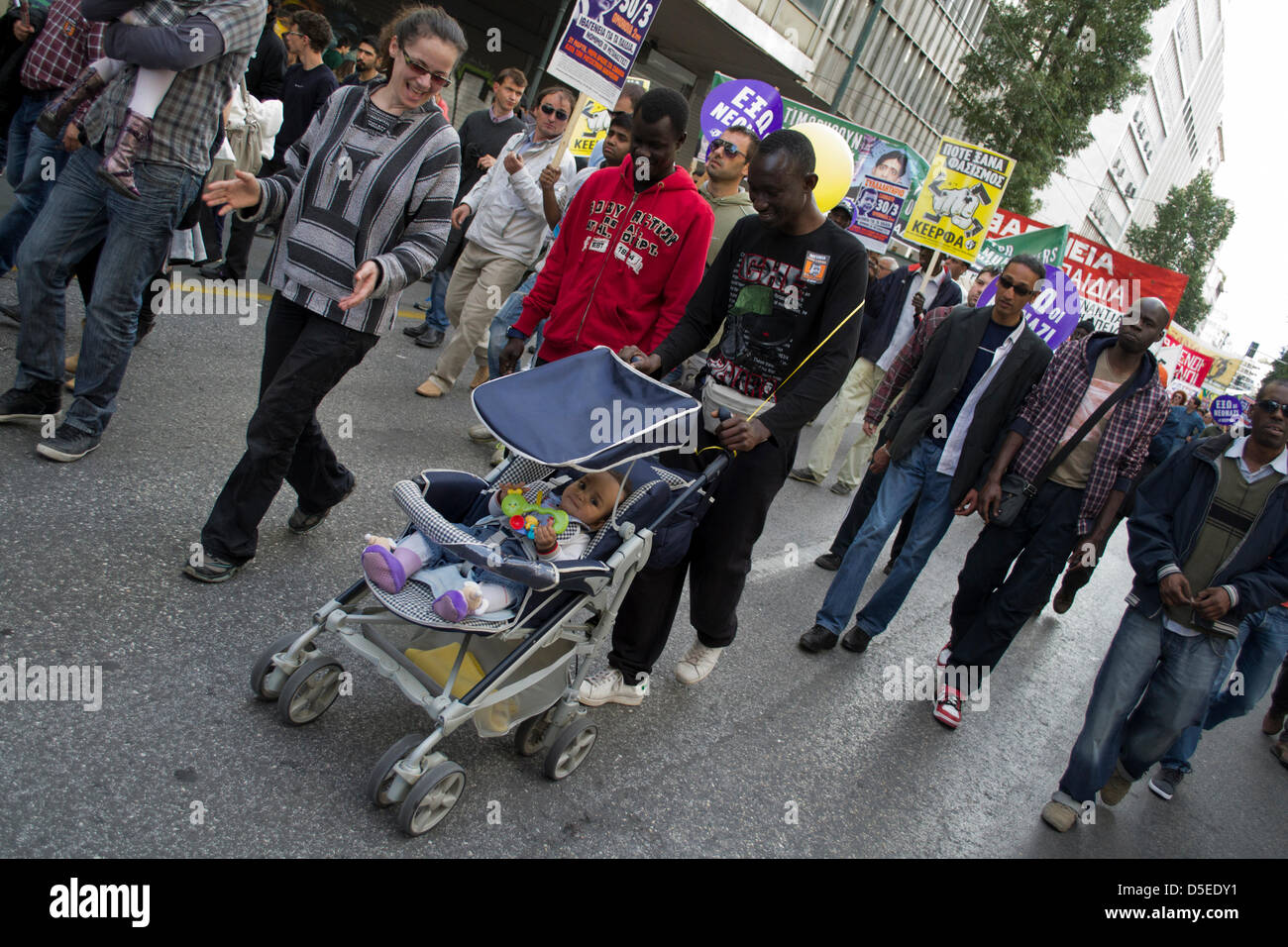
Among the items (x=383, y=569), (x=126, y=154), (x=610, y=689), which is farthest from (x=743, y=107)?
(x=383, y=569)

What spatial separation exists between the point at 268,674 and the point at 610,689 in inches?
53.5

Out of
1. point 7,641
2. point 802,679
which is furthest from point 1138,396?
point 7,641

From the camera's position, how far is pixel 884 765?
423cm

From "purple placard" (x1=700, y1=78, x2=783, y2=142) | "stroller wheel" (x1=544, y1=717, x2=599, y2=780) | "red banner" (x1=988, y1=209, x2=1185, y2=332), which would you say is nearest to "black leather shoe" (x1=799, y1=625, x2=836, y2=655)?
"stroller wheel" (x1=544, y1=717, x2=599, y2=780)

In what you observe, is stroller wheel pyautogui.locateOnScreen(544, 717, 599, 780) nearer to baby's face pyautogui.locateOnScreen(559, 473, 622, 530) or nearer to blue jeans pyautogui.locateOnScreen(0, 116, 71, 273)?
baby's face pyautogui.locateOnScreen(559, 473, 622, 530)

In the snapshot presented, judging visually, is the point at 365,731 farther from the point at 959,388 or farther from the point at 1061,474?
the point at 959,388

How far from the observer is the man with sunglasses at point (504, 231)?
662 cm

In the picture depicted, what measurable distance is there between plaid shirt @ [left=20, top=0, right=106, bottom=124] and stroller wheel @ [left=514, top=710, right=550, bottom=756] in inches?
174

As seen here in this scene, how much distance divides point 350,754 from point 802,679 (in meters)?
2.47

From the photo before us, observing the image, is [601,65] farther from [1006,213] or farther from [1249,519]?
[1006,213]

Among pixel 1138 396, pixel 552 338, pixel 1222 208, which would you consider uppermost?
pixel 1222 208

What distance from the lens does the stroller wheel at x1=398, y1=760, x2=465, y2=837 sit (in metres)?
2.69

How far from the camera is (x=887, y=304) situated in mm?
8336

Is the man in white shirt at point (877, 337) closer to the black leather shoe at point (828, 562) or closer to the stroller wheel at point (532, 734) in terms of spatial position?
the black leather shoe at point (828, 562)
